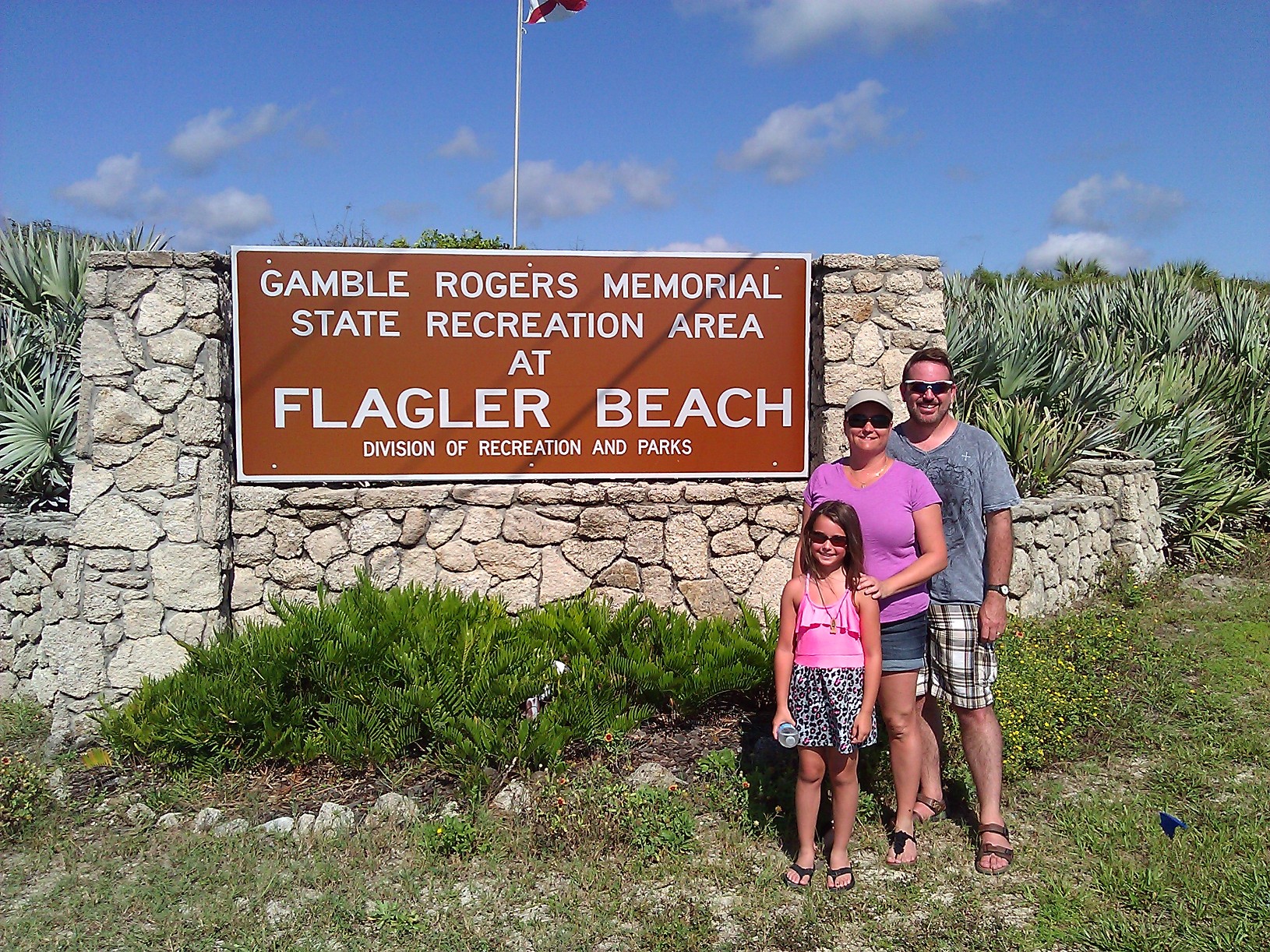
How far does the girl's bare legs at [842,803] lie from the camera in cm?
350

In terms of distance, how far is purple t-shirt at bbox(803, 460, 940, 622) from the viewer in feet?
11.6

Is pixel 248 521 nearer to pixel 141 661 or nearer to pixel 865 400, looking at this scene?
pixel 141 661

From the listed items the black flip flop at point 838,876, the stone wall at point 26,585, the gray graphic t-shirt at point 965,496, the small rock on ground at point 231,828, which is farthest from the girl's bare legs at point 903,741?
the stone wall at point 26,585

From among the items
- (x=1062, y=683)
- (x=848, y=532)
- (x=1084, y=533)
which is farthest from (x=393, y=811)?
(x=1084, y=533)

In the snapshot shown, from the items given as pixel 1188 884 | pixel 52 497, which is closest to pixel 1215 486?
pixel 1188 884

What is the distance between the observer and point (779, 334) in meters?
5.78

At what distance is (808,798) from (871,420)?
1404 mm

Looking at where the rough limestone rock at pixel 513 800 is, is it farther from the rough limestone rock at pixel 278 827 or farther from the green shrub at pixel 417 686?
the rough limestone rock at pixel 278 827

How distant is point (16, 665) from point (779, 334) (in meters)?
4.86

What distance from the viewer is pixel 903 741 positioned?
3762 millimetres

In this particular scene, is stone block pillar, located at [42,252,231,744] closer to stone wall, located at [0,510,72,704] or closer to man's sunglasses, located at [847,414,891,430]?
stone wall, located at [0,510,72,704]

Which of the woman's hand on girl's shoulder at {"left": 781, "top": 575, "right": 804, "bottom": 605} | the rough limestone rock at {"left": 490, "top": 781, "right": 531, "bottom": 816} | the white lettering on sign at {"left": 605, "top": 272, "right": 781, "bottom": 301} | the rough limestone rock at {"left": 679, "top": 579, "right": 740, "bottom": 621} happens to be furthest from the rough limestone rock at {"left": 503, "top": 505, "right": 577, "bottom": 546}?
the woman's hand on girl's shoulder at {"left": 781, "top": 575, "right": 804, "bottom": 605}

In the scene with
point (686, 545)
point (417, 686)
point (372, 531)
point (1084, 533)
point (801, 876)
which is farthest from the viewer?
point (1084, 533)

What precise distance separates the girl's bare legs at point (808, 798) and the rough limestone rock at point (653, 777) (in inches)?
30.5
